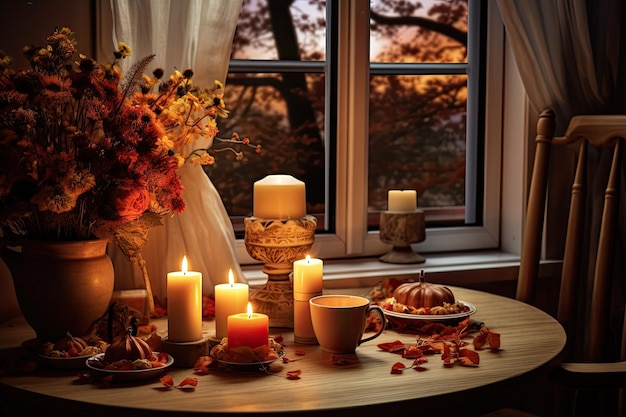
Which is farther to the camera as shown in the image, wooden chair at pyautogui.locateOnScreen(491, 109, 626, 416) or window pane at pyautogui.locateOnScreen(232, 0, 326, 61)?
window pane at pyautogui.locateOnScreen(232, 0, 326, 61)

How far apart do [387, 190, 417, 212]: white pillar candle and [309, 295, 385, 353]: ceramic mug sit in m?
0.70

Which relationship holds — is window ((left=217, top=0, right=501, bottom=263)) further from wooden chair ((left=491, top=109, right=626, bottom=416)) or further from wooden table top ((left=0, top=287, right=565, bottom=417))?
wooden table top ((left=0, top=287, right=565, bottom=417))

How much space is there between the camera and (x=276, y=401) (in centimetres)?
111

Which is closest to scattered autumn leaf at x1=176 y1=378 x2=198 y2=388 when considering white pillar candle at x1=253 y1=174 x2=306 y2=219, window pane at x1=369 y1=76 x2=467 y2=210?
white pillar candle at x1=253 y1=174 x2=306 y2=219

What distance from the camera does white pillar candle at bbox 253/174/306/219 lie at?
1.54 meters

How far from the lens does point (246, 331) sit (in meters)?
1.27

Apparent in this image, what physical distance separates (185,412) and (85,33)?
0.99m

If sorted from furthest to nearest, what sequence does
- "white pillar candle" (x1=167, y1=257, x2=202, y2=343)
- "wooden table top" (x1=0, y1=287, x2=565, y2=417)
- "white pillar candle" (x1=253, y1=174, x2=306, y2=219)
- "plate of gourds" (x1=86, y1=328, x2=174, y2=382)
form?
1. "white pillar candle" (x1=253, y1=174, x2=306, y2=219)
2. "white pillar candle" (x1=167, y1=257, x2=202, y2=343)
3. "plate of gourds" (x1=86, y1=328, x2=174, y2=382)
4. "wooden table top" (x1=0, y1=287, x2=565, y2=417)

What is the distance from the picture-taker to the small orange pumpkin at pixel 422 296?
1563mm

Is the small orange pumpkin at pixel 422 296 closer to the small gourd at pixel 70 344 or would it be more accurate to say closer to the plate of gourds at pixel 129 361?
the plate of gourds at pixel 129 361

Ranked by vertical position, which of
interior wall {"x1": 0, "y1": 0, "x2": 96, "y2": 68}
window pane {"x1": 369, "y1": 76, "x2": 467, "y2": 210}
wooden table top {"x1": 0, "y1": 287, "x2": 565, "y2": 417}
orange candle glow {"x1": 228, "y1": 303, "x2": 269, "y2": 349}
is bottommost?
wooden table top {"x1": 0, "y1": 287, "x2": 565, "y2": 417}

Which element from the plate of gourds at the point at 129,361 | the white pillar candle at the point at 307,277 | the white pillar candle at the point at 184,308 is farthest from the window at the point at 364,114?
the plate of gourds at the point at 129,361

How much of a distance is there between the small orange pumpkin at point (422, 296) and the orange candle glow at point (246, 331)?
1.33 ft

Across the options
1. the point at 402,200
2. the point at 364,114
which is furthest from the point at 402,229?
the point at 364,114
